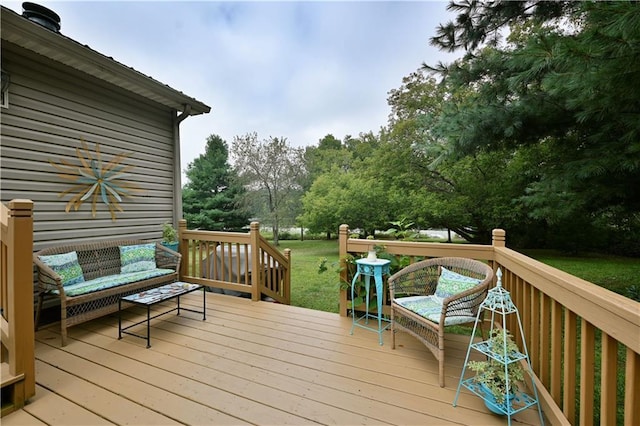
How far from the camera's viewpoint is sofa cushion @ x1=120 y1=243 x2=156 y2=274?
12.4 feet

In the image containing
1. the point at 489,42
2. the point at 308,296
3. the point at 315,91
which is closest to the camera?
the point at 489,42

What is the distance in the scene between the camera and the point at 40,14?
130 inches

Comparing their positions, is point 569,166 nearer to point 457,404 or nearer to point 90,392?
point 457,404

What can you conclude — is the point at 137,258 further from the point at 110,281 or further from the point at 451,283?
the point at 451,283

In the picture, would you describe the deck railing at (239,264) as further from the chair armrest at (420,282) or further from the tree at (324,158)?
the tree at (324,158)

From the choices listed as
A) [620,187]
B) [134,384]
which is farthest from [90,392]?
[620,187]

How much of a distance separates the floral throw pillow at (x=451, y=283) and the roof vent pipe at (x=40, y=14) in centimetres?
527

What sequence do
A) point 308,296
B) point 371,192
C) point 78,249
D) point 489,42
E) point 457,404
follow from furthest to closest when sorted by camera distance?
1. point 371,192
2. point 308,296
3. point 489,42
4. point 78,249
5. point 457,404

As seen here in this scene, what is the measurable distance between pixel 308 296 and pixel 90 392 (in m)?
3.95

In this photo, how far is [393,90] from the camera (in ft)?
39.7

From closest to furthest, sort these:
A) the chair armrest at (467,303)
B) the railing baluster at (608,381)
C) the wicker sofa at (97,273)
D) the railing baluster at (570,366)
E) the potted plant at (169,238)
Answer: the railing baluster at (608,381) < the railing baluster at (570,366) < the chair armrest at (467,303) < the wicker sofa at (97,273) < the potted plant at (169,238)

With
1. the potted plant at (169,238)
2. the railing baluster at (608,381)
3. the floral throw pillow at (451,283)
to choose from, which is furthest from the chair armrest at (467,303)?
the potted plant at (169,238)

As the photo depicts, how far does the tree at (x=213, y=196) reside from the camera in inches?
589

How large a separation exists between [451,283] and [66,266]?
4.11 m
